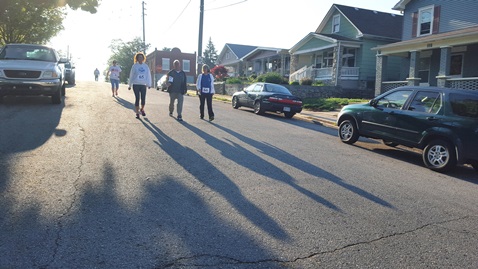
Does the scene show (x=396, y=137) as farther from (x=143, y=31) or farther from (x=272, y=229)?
(x=143, y=31)

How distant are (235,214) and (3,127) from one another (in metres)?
6.77

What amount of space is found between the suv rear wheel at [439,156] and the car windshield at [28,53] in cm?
1179

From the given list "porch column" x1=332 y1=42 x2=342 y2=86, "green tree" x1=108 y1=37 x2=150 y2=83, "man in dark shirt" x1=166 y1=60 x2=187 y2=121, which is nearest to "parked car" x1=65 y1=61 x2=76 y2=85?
"man in dark shirt" x1=166 y1=60 x2=187 y2=121

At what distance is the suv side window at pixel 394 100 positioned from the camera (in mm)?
8586

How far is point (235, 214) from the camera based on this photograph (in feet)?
13.9

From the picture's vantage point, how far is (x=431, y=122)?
7684 millimetres

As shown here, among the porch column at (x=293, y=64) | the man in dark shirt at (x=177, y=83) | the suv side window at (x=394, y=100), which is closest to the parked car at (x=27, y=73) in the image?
the man in dark shirt at (x=177, y=83)

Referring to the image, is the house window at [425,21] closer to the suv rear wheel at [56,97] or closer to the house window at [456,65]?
the house window at [456,65]

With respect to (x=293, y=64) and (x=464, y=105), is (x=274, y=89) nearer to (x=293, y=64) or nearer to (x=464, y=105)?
(x=464, y=105)

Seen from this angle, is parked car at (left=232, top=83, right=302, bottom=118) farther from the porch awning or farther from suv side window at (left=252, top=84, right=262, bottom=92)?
the porch awning

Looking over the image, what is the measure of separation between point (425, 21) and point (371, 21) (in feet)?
24.9

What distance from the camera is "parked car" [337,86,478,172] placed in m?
7.11

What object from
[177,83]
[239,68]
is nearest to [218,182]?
[177,83]

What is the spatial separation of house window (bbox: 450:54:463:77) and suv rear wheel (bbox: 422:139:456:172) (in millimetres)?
16694
